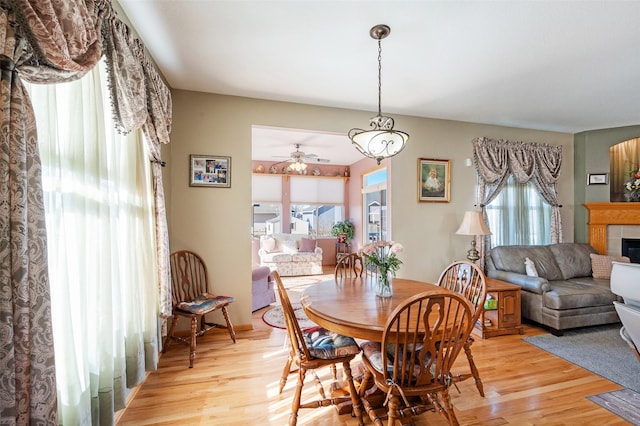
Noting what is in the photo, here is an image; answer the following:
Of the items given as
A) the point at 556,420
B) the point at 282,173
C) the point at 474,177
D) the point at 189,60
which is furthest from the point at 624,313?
the point at 282,173

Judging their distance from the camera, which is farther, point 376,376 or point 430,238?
point 430,238

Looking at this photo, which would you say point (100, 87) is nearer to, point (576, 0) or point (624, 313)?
point (576, 0)

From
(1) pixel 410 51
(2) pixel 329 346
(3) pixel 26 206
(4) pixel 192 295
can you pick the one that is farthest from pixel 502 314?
(3) pixel 26 206

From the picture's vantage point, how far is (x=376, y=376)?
1.58 m

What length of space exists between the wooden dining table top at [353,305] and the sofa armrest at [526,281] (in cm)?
191

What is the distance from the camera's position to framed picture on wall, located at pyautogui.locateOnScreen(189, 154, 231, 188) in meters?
3.17

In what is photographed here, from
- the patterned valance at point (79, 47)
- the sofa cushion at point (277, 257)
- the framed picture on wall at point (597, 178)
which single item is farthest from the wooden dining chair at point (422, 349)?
the sofa cushion at point (277, 257)

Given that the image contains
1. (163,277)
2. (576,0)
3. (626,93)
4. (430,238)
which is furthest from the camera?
(430,238)

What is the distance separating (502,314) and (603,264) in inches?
79.0

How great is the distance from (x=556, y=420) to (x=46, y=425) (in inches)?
108

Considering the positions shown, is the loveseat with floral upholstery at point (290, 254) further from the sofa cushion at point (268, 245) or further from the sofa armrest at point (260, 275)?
the sofa armrest at point (260, 275)

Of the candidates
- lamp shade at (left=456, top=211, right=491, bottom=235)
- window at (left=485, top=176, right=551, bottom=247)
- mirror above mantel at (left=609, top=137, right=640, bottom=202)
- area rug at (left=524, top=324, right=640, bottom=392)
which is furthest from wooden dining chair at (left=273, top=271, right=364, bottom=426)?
mirror above mantel at (left=609, top=137, right=640, bottom=202)

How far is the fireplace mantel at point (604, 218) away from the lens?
406 cm

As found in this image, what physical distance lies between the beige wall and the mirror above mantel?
305cm
